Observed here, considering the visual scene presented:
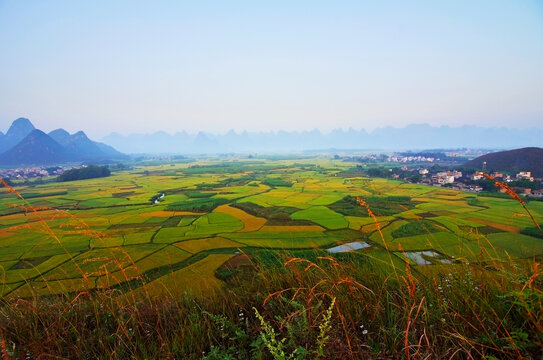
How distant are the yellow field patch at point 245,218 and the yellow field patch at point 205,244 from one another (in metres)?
3.45

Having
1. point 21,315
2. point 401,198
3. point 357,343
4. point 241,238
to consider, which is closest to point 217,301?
point 357,343

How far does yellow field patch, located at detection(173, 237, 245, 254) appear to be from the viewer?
20812 mm

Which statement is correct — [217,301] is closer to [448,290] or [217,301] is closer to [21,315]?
[21,315]

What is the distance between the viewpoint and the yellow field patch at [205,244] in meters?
20.8

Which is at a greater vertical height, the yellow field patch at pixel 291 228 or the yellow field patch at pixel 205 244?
the yellow field patch at pixel 291 228

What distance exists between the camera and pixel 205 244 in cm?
2170

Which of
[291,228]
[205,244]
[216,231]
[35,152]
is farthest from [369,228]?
[35,152]

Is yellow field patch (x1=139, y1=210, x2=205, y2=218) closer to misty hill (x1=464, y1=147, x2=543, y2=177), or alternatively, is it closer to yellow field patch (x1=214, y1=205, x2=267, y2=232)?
yellow field patch (x1=214, y1=205, x2=267, y2=232)

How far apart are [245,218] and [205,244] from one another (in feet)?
29.1

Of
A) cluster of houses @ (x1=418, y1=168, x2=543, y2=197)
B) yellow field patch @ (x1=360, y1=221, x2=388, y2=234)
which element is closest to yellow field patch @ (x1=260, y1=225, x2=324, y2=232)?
yellow field patch @ (x1=360, y1=221, x2=388, y2=234)

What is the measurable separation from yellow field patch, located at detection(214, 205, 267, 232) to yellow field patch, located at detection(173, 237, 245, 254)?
3445mm

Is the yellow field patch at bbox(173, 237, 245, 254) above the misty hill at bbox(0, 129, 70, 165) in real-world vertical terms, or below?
below

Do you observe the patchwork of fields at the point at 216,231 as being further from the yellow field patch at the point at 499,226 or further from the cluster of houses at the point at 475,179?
the cluster of houses at the point at 475,179

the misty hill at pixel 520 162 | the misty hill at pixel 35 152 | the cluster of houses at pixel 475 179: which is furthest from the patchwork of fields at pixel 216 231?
the misty hill at pixel 35 152
